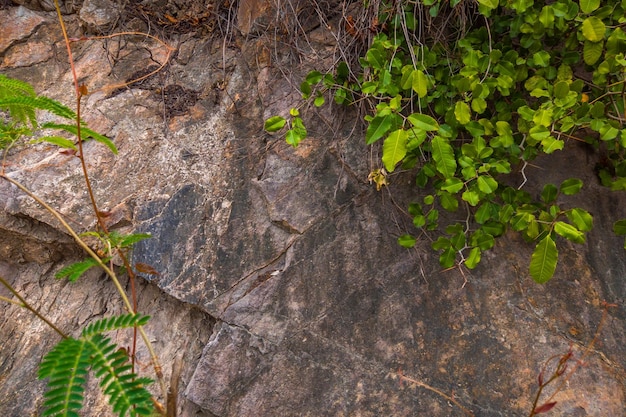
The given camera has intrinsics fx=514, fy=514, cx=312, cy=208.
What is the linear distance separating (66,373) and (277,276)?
98cm

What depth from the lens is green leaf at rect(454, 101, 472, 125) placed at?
1.84 m

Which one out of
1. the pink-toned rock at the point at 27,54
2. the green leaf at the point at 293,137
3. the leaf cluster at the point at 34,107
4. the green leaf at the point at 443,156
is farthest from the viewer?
the pink-toned rock at the point at 27,54

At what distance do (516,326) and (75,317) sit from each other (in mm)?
1888

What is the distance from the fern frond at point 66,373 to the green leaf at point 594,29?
184 centimetres

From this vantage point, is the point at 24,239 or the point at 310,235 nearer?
the point at 310,235

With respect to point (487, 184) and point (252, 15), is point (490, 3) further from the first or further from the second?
point (252, 15)

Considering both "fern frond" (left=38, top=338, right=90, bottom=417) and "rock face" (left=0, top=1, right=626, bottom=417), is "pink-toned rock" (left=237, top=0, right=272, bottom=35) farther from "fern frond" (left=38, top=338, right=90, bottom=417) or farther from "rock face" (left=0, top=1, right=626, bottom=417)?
"fern frond" (left=38, top=338, right=90, bottom=417)

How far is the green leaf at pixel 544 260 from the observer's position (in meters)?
1.70

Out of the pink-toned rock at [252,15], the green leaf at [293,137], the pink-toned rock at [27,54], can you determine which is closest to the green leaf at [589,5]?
the green leaf at [293,137]

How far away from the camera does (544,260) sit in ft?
5.60

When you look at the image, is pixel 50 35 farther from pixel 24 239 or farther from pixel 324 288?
pixel 324 288

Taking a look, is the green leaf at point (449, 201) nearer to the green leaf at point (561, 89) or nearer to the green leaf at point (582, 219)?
the green leaf at point (582, 219)

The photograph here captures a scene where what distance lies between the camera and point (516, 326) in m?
1.94

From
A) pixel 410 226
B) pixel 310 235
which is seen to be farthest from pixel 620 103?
pixel 310 235
